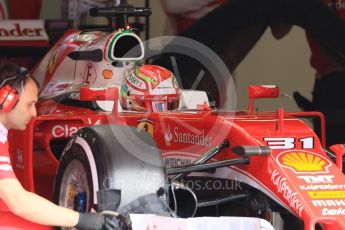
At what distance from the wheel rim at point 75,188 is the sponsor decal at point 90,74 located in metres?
A: 1.59

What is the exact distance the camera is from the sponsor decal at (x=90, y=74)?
5496 mm

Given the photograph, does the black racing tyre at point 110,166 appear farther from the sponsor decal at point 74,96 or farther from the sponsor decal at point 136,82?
the sponsor decal at point 74,96

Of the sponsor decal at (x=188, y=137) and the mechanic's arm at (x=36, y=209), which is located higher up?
the sponsor decal at (x=188, y=137)

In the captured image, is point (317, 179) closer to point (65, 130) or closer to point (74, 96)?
point (65, 130)

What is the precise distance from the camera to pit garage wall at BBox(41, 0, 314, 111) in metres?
7.87

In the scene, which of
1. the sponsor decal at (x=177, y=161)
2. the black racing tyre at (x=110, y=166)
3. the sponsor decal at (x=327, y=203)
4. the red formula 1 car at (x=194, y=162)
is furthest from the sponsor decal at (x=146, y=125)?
the sponsor decal at (x=327, y=203)

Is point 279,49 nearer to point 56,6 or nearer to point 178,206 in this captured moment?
point 56,6

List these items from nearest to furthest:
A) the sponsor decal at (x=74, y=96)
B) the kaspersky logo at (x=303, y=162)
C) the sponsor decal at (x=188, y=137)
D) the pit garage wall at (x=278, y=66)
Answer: the kaspersky logo at (x=303, y=162)
the sponsor decal at (x=188, y=137)
the sponsor decal at (x=74, y=96)
the pit garage wall at (x=278, y=66)

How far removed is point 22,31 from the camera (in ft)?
25.4

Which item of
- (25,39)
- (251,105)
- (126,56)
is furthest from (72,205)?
(25,39)

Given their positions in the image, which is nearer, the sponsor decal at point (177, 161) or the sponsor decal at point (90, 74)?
the sponsor decal at point (177, 161)

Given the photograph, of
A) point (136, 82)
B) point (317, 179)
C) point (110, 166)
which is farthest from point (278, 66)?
point (110, 166)

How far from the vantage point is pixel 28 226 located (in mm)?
3621

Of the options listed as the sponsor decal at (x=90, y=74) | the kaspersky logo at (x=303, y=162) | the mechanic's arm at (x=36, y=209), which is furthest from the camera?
the sponsor decal at (x=90, y=74)
